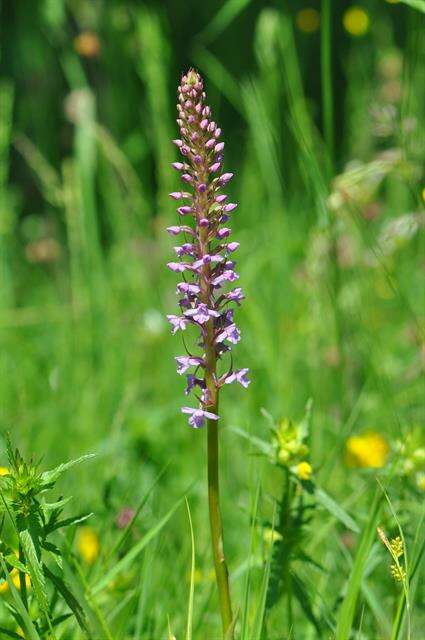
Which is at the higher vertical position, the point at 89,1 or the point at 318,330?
the point at 89,1

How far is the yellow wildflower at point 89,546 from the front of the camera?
77.6 inches

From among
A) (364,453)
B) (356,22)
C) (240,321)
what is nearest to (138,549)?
(364,453)

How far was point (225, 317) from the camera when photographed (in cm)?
117

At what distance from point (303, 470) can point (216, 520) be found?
33cm

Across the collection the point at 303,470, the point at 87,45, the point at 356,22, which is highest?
the point at 356,22

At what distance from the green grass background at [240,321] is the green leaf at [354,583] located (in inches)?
1.9

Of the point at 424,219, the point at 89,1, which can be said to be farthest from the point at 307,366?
the point at 89,1

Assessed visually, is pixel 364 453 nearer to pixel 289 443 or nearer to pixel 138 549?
pixel 289 443

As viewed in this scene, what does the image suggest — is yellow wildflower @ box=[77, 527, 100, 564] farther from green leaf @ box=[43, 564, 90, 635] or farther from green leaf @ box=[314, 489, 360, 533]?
green leaf @ box=[43, 564, 90, 635]

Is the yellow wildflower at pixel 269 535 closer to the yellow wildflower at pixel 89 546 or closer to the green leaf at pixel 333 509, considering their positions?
the green leaf at pixel 333 509

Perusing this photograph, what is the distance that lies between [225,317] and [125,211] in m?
2.72

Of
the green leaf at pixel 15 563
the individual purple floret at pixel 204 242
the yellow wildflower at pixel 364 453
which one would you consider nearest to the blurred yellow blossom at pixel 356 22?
the yellow wildflower at pixel 364 453

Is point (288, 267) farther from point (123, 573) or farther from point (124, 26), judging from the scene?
point (123, 573)

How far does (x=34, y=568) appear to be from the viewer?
1.10m
